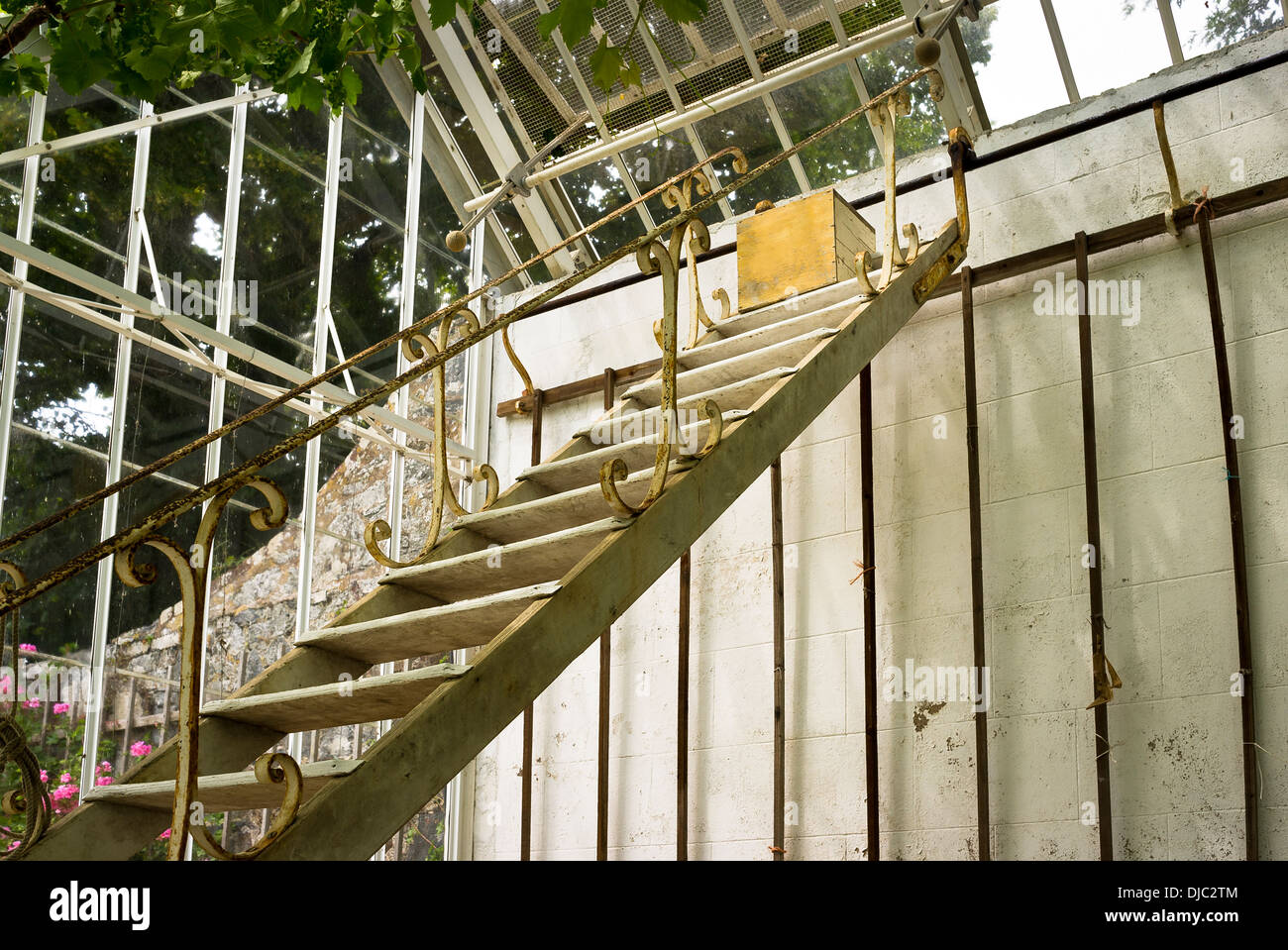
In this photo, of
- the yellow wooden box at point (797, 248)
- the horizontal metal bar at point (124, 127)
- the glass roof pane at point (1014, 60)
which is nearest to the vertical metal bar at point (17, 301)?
the horizontal metal bar at point (124, 127)

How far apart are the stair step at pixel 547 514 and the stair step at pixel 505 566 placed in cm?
20

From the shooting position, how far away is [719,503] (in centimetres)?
334

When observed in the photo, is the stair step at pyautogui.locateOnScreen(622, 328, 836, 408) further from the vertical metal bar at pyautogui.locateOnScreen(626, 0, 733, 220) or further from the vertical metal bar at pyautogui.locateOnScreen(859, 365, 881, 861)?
the vertical metal bar at pyautogui.locateOnScreen(626, 0, 733, 220)

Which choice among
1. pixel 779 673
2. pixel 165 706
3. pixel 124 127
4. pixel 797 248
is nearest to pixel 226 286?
pixel 124 127

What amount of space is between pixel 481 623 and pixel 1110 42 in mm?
4359

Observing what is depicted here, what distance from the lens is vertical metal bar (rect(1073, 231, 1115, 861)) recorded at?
179 inches

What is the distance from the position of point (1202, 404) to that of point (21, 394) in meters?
4.62

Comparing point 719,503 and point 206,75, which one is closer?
point 719,503

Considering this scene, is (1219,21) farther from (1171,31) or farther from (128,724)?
(128,724)

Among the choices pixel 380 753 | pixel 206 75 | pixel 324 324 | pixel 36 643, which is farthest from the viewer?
pixel 324 324

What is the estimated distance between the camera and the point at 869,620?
523 cm
